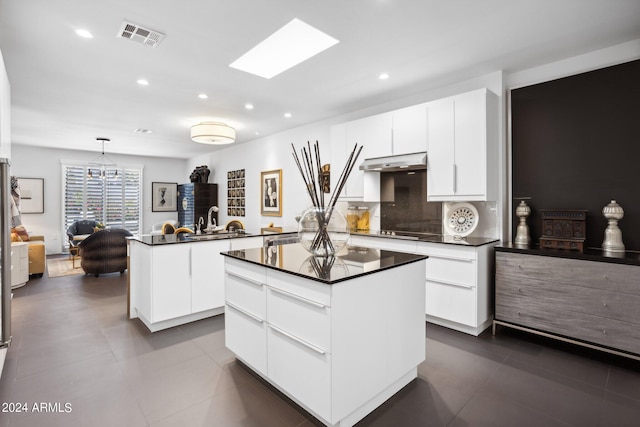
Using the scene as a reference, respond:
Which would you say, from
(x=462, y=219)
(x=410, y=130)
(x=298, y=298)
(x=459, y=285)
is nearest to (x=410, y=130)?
(x=410, y=130)

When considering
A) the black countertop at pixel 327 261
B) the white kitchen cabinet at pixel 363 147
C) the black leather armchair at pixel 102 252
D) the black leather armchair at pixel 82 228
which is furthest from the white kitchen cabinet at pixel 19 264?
the white kitchen cabinet at pixel 363 147

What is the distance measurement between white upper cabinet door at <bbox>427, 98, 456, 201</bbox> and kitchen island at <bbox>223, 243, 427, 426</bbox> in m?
1.56

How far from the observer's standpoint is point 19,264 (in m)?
4.86

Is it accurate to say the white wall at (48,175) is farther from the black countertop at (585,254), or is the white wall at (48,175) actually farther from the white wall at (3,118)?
the black countertop at (585,254)

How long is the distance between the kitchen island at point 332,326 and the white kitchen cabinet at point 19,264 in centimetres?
448

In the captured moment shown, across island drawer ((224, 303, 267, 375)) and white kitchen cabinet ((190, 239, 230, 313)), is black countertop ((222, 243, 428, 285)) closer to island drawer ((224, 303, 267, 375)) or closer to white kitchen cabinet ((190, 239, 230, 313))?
island drawer ((224, 303, 267, 375))

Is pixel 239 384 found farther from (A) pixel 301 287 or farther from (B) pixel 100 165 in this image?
(B) pixel 100 165

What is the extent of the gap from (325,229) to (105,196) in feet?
28.8

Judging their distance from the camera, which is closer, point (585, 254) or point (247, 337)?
point (247, 337)

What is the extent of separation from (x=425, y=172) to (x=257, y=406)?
3.21 meters

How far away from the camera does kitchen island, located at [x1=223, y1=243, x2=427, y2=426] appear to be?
5.74 ft

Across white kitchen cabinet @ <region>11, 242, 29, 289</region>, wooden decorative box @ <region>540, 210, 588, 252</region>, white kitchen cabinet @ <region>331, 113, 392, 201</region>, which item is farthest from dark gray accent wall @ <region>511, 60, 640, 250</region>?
white kitchen cabinet @ <region>11, 242, 29, 289</region>

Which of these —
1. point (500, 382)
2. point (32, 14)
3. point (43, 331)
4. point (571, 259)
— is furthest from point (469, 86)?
point (43, 331)

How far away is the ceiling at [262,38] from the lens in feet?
7.52
